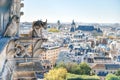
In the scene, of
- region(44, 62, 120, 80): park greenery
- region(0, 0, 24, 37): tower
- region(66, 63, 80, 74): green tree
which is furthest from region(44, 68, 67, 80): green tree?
region(0, 0, 24, 37): tower

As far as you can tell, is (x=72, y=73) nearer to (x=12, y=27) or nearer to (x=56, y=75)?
(x=56, y=75)

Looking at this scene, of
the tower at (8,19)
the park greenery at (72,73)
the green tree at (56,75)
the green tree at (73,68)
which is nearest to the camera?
the tower at (8,19)

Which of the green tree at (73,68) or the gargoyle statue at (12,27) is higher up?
the gargoyle statue at (12,27)

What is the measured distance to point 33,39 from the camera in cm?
327

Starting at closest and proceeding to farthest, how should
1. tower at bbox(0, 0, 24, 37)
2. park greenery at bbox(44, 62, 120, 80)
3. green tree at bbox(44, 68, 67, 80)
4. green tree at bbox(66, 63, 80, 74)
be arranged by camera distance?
1. tower at bbox(0, 0, 24, 37)
2. green tree at bbox(44, 68, 67, 80)
3. park greenery at bbox(44, 62, 120, 80)
4. green tree at bbox(66, 63, 80, 74)

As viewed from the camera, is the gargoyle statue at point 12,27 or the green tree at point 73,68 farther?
the green tree at point 73,68

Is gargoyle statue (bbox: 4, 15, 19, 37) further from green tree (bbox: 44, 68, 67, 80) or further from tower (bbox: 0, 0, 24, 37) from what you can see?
green tree (bbox: 44, 68, 67, 80)

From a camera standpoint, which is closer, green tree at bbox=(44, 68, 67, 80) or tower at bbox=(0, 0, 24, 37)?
tower at bbox=(0, 0, 24, 37)

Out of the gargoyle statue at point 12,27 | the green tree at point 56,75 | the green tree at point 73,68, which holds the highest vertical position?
the gargoyle statue at point 12,27

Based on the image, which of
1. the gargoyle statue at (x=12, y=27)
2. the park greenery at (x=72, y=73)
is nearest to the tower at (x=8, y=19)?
the gargoyle statue at (x=12, y=27)

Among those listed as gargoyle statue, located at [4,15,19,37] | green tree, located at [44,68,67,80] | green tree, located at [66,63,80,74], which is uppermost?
gargoyle statue, located at [4,15,19,37]

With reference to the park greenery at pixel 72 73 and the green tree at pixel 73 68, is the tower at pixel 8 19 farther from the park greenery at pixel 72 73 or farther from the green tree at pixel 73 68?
the green tree at pixel 73 68

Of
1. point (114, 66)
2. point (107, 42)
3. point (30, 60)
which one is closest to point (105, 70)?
point (114, 66)

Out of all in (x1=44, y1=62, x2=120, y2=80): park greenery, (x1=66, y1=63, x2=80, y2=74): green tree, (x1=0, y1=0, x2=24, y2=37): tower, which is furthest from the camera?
(x1=66, y1=63, x2=80, y2=74): green tree
